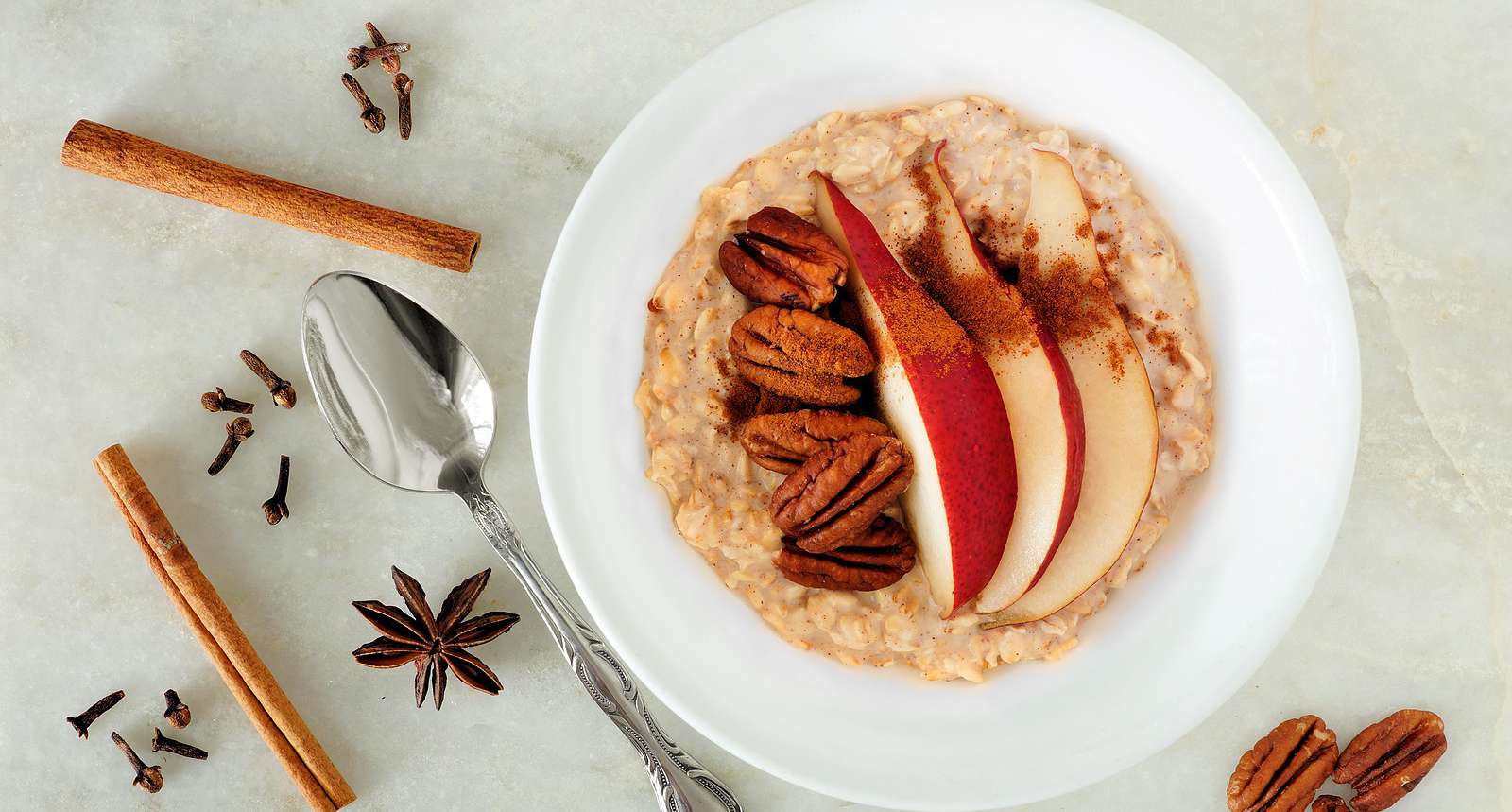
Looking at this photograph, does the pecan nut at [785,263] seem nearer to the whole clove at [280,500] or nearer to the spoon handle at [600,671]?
the spoon handle at [600,671]

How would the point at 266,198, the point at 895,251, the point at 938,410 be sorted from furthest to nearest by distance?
1. the point at 266,198
2. the point at 895,251
3. the point at 938,410

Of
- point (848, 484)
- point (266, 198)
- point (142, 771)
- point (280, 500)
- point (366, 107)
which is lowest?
point (142, 771)

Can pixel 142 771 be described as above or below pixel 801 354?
below

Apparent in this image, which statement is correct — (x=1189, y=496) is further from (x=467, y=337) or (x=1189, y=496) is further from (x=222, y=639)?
(x=222, y=639)

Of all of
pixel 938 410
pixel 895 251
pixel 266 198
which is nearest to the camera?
pixel 938 410

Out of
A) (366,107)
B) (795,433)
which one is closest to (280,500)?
(366,107)

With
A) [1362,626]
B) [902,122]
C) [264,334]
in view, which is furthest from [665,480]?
[1362,626]

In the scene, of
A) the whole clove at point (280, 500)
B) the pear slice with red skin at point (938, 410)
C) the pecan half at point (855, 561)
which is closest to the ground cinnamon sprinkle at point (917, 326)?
the pear slice with red skin at point (938, 410)
